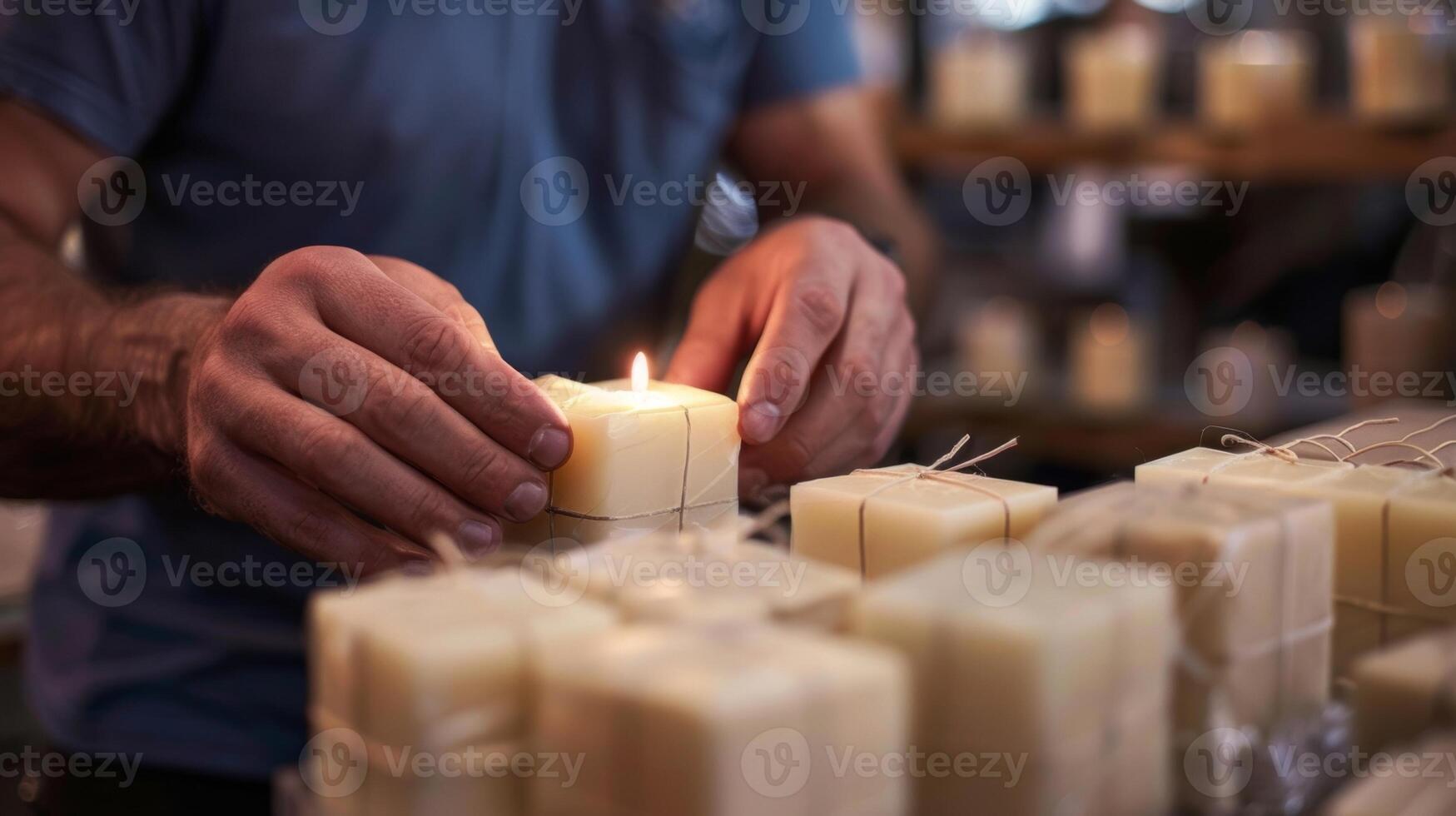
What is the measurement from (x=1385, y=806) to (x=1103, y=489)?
221mm

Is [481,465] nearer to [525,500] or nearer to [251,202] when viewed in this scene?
[525,500]

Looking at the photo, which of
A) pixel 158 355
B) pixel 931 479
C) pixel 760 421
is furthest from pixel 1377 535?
pixel 158 355

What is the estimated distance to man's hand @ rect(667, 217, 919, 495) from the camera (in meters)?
0.85

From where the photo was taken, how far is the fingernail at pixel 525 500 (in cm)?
68

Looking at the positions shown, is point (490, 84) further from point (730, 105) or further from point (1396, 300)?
point (1396, 300)

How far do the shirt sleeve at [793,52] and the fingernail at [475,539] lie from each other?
88 cm

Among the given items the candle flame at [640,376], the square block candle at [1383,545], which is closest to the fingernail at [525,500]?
the candle flame at [640,376]

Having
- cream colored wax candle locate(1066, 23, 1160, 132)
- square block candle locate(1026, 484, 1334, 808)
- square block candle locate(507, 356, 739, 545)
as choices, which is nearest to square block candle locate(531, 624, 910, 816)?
square block candle locate(1026, 484, 1334, 808)
